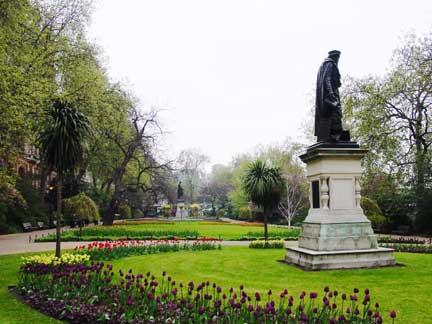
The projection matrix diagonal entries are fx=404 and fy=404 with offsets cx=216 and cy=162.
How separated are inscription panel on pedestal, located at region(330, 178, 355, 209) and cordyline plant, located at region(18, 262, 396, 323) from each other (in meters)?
3.98

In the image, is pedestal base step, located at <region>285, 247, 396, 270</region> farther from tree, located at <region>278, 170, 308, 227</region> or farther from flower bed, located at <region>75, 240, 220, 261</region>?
tree, located at <region>278, 170, 308, 227</region>

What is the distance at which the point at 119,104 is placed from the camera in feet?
111

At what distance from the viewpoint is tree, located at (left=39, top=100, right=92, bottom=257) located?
12.9 m

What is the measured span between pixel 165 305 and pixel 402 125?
2687 cm

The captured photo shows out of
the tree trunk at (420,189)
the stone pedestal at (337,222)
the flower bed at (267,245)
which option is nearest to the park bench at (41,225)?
the flower bed at (267,245)

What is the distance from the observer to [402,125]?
28.6 metres

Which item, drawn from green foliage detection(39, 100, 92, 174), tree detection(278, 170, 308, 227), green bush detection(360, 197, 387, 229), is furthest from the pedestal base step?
tree detection(278, 170, 308, 227)

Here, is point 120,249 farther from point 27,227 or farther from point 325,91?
point 27,227

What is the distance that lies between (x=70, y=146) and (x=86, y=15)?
20454 mm

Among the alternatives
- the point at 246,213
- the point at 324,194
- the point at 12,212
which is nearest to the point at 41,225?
the point at 12,212

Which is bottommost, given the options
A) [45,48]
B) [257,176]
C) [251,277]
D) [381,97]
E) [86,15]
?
[251,277]

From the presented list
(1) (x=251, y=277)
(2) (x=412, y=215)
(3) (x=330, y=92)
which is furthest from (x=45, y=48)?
(2) (x=412, y=215)

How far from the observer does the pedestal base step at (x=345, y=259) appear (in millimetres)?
10578

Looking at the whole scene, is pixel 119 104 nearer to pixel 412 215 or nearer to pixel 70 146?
pixel 70 146
